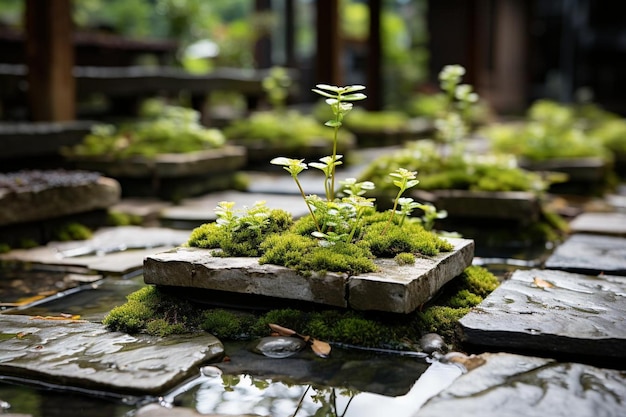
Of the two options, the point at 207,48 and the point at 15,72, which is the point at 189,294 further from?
the point at 207,48

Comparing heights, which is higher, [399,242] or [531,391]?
[399,242]

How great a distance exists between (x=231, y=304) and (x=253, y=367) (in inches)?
22.9

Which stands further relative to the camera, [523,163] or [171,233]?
[523,163]

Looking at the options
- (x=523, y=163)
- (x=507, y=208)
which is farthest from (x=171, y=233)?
(x=523, y=163)

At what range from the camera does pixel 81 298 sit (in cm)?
357

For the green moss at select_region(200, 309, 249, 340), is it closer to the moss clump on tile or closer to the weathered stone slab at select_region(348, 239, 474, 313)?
the moss clump on tile

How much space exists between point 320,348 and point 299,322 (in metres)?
0.22

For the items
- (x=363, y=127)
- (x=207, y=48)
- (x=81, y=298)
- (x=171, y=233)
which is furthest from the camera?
(x=207, y=48)

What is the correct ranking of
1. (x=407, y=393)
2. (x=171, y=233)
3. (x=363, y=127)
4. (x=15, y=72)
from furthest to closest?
1. (x=363, y=127)
2. (x=15, y=72)
3. (x=171, y=233)
4. (x=407, y=393)

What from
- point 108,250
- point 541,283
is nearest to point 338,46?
point 108,250

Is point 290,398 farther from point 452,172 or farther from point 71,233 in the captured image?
point 452,172

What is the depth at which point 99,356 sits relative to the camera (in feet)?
8.76

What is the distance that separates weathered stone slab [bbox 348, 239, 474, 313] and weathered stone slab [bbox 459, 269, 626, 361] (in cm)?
21

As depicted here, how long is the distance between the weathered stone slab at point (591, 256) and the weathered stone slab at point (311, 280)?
109cm
